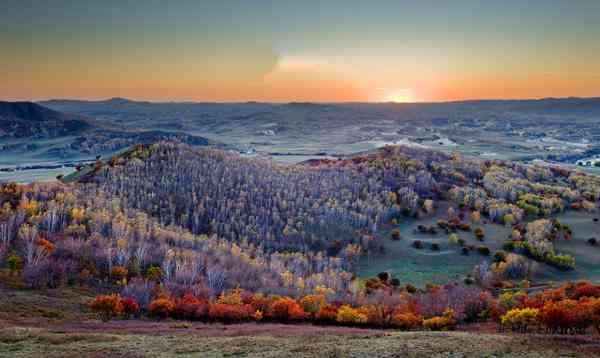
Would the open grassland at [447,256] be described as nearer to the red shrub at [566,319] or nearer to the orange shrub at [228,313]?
the red shrub at [566,319]

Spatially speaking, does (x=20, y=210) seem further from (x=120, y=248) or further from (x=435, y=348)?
(x=435, y=348)

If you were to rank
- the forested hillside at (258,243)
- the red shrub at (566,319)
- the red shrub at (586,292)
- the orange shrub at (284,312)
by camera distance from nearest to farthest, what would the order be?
the red shrub at (566,319)
the orange shrub at (284,312)
the forested hillside at (258,243)
the red shrub at (586,292)

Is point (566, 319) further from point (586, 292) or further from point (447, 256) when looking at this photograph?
point (447, 256)

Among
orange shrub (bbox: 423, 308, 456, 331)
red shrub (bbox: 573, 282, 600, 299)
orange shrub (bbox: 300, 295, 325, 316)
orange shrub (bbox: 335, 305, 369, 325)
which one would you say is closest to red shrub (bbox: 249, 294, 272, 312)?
orange shrub (bbox: 300, 295, 325, 316)

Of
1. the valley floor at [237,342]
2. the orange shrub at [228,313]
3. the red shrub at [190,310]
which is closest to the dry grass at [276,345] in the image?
the valley floor at [237,342]

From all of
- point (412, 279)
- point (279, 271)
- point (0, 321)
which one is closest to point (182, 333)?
point (0, 321)

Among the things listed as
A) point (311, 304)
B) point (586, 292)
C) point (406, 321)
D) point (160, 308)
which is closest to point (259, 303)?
point (311, 304)
